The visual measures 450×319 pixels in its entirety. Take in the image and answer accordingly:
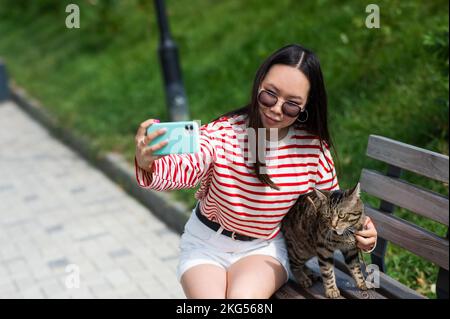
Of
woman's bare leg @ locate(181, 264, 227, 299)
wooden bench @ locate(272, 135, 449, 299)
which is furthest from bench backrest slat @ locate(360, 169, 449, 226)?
woman's bare leg @ locate(181, 264, 227, 299)

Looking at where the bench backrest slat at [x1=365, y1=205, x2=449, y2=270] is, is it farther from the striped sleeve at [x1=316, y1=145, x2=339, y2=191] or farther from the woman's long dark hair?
the woman's long dark hair

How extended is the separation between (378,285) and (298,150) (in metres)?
0.71

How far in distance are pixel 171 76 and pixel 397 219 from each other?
13.1 feet

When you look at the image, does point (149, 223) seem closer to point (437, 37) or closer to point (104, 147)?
point (104, 147)

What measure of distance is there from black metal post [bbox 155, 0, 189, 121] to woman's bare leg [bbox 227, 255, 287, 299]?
12.7 feet

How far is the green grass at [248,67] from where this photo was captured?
4414 millimetres

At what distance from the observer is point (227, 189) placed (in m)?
2.33

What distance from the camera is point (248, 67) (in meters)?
6.64

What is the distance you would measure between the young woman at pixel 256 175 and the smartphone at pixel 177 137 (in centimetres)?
11

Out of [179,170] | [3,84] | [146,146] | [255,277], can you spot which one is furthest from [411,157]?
[3,84]

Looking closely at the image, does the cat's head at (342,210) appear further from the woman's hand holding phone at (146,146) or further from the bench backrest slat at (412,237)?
the woman's hand holding phone at (146,146)

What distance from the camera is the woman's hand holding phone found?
6.66 ft

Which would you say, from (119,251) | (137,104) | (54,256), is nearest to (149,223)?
(119,251)

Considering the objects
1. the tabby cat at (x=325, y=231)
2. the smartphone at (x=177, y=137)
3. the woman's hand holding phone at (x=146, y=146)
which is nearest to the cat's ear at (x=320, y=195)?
the tabby cat at (x=325, y=231)
